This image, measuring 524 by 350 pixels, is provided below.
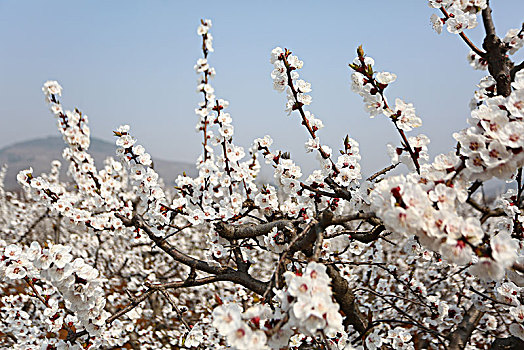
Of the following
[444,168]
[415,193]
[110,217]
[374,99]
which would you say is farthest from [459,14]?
[110,217]

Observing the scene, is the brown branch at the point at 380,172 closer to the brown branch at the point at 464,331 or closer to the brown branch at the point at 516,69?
the brown branch at the point at 516,69

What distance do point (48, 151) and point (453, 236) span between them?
622ft

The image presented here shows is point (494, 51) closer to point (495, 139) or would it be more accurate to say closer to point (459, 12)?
point (459, 12)

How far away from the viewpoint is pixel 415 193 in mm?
1063

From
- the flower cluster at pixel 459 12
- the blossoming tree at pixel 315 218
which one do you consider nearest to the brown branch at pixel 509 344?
the blossoming tree at pixel 315 218

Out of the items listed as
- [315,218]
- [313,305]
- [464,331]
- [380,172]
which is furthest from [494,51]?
[464,331]

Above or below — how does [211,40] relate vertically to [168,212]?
above

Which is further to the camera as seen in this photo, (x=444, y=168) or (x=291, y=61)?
(x=291, y=61)

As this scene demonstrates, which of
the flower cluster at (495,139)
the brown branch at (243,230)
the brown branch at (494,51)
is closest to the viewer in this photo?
the flower cluster at (495,139)

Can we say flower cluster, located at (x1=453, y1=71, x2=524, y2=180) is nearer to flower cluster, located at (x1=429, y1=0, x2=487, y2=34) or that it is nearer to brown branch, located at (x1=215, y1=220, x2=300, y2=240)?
flower cluster, located at (x1=429, y1=0, x2=487, y2=34)

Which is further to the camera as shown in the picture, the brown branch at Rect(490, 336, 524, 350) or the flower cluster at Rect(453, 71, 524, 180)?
the brown branch at Rect(490, 336, 524, 350)

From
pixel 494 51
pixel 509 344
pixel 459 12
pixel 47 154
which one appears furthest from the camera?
pixel 47 154

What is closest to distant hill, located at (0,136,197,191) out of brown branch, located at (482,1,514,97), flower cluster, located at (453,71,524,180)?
brown branch, located at (482,1,514,97)

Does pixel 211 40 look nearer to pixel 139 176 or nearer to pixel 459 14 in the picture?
pixel 139 176
